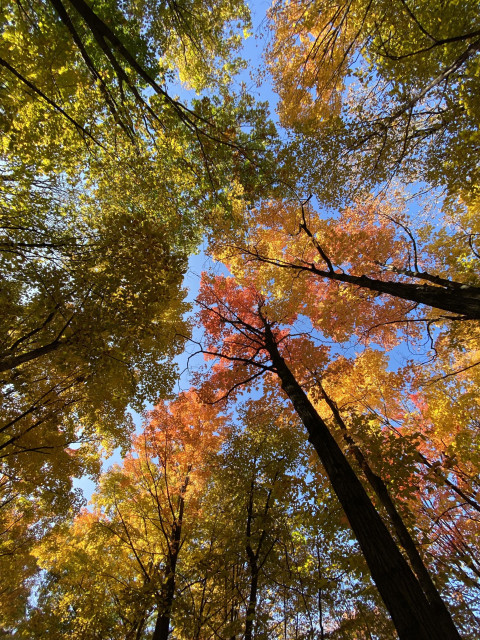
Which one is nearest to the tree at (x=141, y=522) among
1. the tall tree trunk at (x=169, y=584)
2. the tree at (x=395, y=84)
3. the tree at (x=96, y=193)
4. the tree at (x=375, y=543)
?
the tall tree trunk at (x=169, y=584)

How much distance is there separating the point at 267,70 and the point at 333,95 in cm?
186

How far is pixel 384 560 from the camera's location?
266 cm

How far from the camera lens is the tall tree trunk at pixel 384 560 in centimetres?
227

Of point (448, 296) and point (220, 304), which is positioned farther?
point (220, 304)

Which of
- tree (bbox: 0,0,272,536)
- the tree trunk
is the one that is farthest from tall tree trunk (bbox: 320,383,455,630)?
tree (bbox: 0,0,272,536)

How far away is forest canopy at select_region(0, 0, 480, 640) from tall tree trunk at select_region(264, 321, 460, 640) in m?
0.02

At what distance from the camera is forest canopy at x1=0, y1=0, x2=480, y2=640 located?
4113 millimetres

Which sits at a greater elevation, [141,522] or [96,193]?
[96,193]

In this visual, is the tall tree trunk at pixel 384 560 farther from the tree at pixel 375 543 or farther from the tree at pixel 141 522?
the tree at pixel 141 522

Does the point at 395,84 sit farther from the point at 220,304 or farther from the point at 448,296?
the point at 220,304

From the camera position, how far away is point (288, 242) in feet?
29.0

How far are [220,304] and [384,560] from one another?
6452 millimetres

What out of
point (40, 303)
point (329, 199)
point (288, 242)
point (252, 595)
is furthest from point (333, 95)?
point (252, 595)

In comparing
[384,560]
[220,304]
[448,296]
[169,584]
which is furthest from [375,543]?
[220,304]
